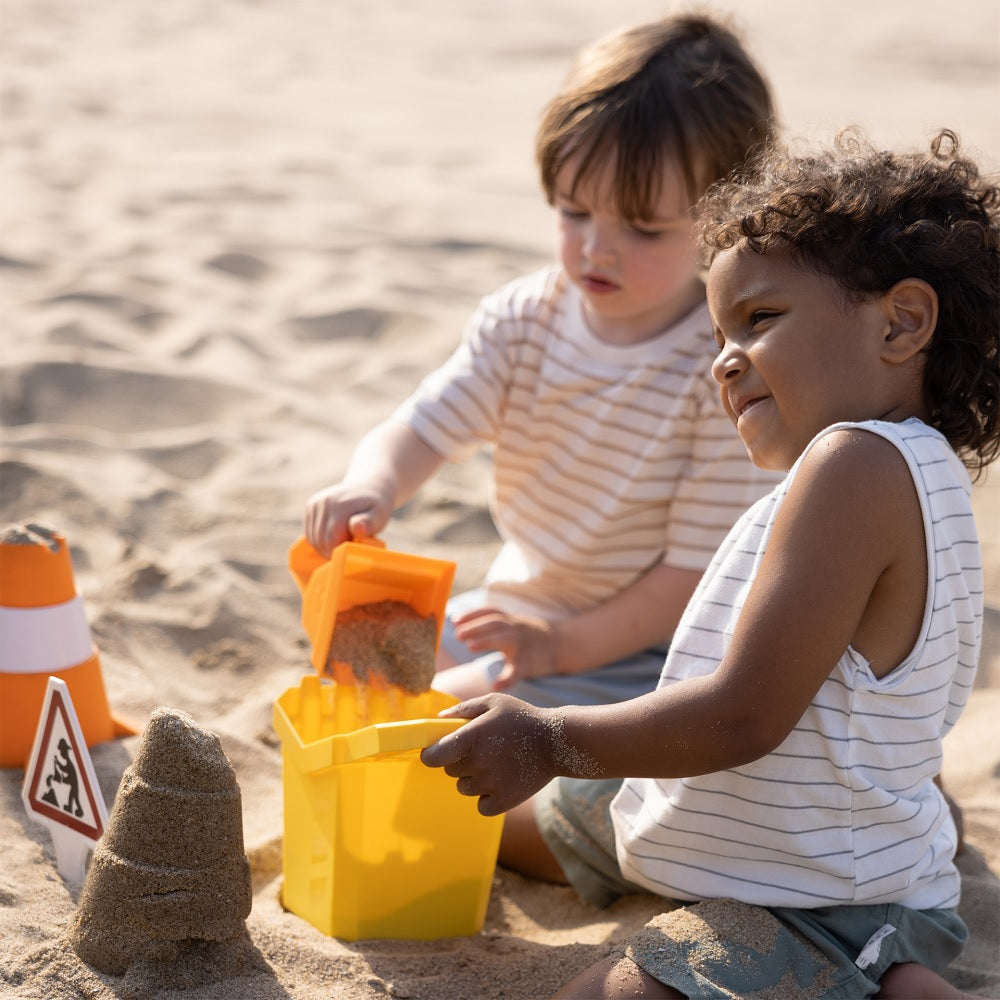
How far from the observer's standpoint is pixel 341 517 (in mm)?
2006

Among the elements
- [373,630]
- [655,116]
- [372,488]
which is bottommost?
[373,630]

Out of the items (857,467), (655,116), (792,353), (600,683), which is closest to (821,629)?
(857,467)

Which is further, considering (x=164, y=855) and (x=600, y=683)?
(x=600, y=683)

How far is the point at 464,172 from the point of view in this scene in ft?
18.1

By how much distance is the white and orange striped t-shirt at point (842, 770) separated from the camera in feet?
4.76

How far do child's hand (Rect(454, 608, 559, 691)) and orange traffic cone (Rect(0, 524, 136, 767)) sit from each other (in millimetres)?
581

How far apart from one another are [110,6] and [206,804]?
309 inches

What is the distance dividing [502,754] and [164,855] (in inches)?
15.2

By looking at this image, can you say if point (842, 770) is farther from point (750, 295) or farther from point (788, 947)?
point (750, 295)

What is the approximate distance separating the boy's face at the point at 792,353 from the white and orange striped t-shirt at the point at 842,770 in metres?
0.06

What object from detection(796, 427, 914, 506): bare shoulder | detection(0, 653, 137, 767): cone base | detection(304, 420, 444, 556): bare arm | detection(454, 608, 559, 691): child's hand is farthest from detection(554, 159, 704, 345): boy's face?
detection(0, 653, 137, 767): cone base

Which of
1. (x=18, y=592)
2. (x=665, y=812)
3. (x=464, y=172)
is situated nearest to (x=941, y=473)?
(x=665, y=812)

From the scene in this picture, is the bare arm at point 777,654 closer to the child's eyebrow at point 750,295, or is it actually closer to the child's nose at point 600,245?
the child's eyebrow at point 750,295

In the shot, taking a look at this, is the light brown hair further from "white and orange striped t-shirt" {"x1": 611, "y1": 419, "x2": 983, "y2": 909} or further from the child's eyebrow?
"white and orange striped t-shirt" {"x1": 611, "y1": 419, "x2": 983, "y2": 909}
